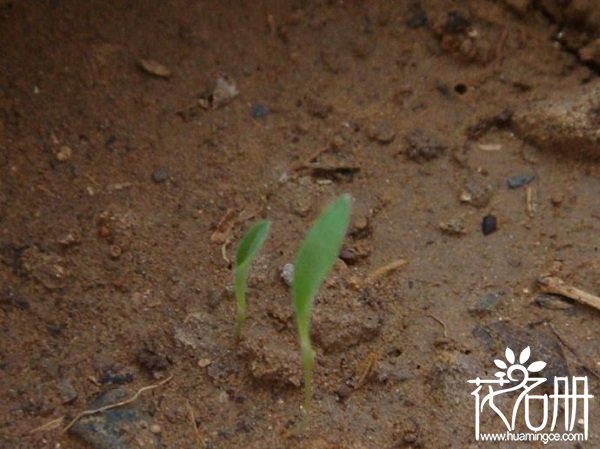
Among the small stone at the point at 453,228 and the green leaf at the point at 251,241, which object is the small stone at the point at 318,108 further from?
the green leaf at the point at 251,241

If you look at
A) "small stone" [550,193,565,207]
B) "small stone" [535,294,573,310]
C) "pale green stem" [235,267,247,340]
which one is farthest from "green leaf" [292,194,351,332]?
"small stone" [550,193,565,207]

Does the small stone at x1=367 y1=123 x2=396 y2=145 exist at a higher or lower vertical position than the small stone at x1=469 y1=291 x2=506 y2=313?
higher

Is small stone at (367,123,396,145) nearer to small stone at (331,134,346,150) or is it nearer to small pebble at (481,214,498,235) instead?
small stone at (331,134,346,150)

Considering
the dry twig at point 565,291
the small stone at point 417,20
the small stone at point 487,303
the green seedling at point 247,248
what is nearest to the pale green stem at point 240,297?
the green seedling at point 247,248

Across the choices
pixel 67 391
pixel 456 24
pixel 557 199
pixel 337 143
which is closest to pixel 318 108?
pixel 337 143

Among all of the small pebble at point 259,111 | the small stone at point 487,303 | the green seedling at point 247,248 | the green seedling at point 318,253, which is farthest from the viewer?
the small pebble at point 259,111

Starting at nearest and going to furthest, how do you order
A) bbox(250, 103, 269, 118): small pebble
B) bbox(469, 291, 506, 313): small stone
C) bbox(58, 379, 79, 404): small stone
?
1. bbox(58, 379, 79, 404): small stone
2. bbox(469, 291, 506, 313): small stone
3. bbox(250, 103, 269, 118): small pebble
